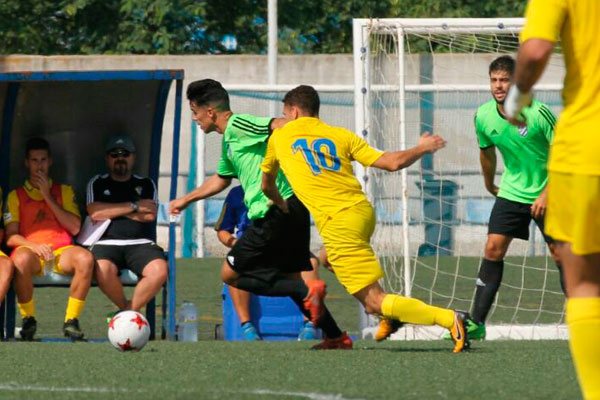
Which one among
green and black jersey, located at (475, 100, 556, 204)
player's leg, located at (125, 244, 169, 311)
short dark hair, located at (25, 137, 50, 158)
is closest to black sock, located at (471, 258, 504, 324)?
green and black jersey, located at (475, 100, 556, 204)

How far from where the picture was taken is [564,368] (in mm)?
6270

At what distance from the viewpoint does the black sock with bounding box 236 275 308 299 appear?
7.60 m

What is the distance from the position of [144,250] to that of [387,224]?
3136mm

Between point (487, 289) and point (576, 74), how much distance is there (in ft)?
14.3

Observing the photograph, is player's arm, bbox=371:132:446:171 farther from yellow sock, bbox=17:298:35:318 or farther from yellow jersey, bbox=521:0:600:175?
yellow sock, bbox=17:298:35:318

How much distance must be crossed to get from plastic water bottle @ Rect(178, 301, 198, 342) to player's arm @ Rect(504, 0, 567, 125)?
5.41 meters

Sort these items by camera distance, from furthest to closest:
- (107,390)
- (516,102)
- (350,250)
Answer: (350,250) → (107,390) → (516,102)

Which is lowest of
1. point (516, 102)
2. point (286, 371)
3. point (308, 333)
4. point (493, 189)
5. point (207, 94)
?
point (308, 333)

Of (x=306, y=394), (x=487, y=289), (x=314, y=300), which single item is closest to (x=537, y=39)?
(x=306, y=394)

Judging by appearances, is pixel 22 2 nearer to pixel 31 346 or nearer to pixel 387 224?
pixel 387 224

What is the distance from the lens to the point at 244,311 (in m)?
9.01

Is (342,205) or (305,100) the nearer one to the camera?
(342,205)

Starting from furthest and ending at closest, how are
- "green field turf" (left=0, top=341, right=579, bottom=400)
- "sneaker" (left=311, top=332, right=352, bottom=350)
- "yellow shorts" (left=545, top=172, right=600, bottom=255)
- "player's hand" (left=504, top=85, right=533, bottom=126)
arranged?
"sneaker" (left=311, top=332, right=352, bottom=350) < "green field turf" (left=0, top=341, right=579, bottom=400) < "player's hand" (left=504, top=85, right=533, bottom=126) < "yellow shorts" (left=545, top=172, right=600, bottom=255)

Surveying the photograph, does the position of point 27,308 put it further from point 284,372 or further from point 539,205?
point 539,205
